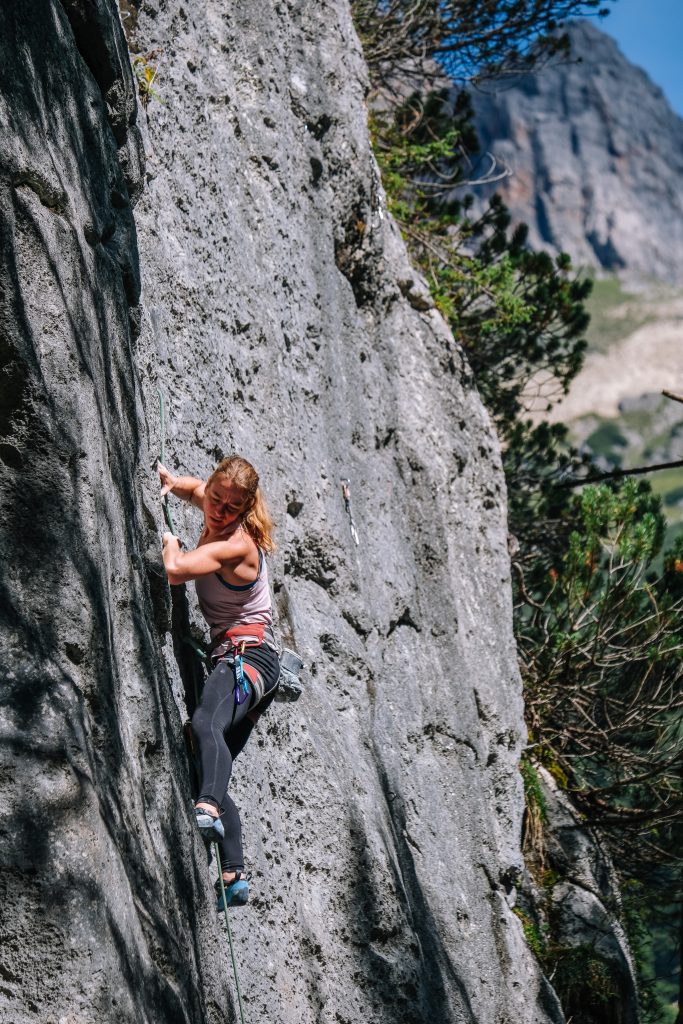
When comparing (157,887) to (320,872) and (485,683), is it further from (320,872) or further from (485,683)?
(485,683)

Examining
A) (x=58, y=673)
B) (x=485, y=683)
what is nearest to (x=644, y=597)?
(x=485, y=683)

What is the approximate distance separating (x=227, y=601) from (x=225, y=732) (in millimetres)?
530

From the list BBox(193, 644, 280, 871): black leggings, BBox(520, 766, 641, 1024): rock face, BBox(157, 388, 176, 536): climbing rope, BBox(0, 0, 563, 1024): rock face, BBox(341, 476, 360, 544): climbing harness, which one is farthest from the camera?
BBox(520, 766, 641, 1024): rock face

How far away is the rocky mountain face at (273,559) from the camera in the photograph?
2.99m

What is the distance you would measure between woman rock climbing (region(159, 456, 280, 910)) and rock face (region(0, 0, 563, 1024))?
7.9 inches

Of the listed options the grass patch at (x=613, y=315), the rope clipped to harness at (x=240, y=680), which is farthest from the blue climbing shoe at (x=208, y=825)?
the grass patch at (x=613, y=315)

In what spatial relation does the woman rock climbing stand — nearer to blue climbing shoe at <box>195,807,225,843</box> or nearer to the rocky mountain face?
blue climbing shoe at <box>195,807,225,843</box>

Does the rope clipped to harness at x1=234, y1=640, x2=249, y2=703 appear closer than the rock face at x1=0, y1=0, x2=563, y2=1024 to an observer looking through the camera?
No

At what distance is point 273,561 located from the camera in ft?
19.0

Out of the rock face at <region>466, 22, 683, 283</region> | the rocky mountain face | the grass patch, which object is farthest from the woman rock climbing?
the rock face at <region>466, 22, 683, 283</region>

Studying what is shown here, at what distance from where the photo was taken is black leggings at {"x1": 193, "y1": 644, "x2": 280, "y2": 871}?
4.10 metres

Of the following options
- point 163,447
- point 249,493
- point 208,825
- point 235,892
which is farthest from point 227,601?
point 235,892

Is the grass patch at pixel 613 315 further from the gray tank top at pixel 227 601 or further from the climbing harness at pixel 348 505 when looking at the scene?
the gray tank top at pixel 227 601

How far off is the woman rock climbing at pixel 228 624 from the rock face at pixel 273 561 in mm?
202
